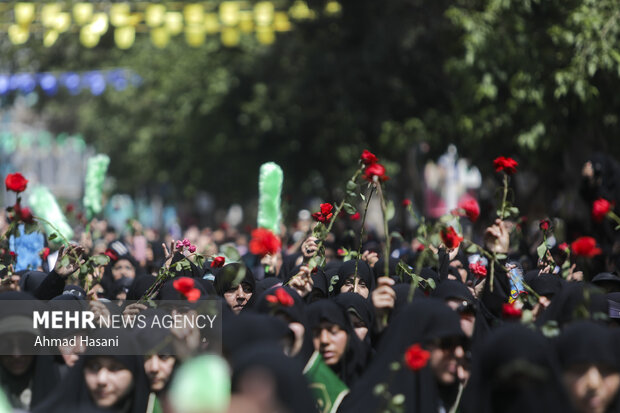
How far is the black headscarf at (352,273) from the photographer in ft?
23.5

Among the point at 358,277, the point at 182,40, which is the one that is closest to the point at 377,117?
the point at 358,277

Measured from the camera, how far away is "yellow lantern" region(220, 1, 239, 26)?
63.4ft

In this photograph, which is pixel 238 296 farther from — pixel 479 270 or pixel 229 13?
pixel 229 13

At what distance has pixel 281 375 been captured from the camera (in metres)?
4.09

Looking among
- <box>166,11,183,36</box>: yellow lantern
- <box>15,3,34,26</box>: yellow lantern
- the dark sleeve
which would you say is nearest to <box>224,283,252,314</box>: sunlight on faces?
the dark sleeve

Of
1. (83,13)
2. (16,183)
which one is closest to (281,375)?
(16,183)

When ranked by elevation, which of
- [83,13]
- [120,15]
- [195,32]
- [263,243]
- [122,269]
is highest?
[263,243]

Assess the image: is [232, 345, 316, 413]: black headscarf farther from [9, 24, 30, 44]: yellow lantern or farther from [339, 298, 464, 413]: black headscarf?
[9, 24, 30, 44]: yellow lantern

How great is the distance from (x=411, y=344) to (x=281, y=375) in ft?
3.01

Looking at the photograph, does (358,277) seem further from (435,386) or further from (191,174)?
(191,174)

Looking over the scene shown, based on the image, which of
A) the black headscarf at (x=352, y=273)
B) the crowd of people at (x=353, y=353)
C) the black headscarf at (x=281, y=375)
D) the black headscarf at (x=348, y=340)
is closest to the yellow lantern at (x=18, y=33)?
the crowd of people at (x=353, y=353)

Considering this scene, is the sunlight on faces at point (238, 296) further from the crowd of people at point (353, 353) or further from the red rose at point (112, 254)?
the red rose at point (112, 254)

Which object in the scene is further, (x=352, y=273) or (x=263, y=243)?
(x=352, y=273)

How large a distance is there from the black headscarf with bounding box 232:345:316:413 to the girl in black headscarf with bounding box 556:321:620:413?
3.53ft
